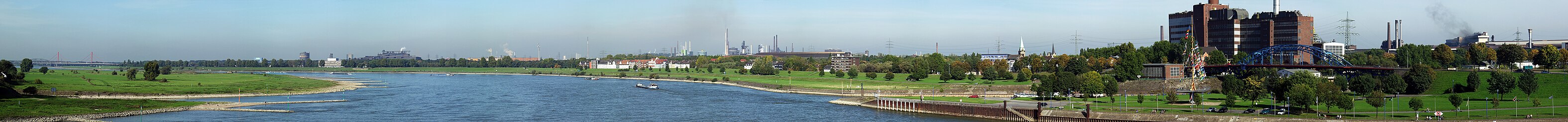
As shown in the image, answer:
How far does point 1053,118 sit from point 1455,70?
2074 inches

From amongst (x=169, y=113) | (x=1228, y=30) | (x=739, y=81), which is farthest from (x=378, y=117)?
(x=1228, y=30)

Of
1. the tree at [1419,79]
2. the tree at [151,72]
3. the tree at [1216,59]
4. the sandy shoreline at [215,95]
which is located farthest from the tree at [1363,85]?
the tree at [151,72]

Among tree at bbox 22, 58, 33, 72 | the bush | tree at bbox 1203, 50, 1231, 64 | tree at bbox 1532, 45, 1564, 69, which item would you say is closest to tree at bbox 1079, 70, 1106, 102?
tree at bbox 1532, 45, 1564, 69

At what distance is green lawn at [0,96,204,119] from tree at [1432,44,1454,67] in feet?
308

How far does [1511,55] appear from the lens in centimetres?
10538

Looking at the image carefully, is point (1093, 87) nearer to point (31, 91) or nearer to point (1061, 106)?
point (1061, 106)

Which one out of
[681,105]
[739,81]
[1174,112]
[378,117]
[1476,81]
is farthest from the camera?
[739,81]

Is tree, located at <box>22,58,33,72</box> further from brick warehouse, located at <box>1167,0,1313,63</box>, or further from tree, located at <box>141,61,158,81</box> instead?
brick warehouse, located at <box>1167,0,1313,63</box>

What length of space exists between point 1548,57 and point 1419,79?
2279 cm

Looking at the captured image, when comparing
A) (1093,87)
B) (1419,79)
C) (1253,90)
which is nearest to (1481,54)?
(1419,79)

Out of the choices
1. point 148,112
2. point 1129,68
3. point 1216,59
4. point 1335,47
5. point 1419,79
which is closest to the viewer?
point 148,112

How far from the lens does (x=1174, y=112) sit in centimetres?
6550

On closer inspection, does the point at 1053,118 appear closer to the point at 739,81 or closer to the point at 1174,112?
the point at 1174,112

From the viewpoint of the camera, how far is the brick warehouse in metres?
140
